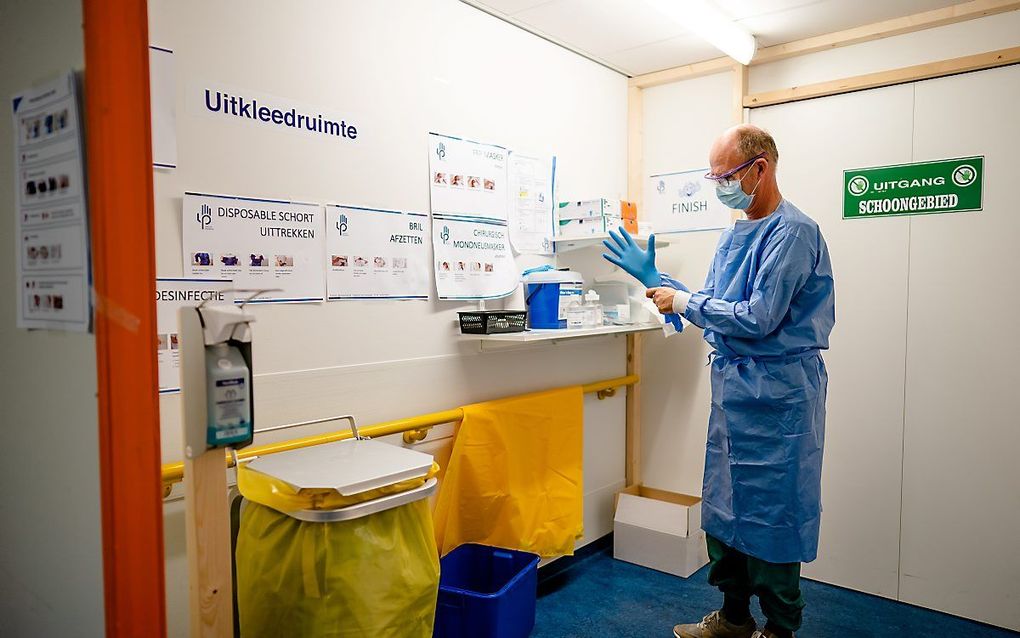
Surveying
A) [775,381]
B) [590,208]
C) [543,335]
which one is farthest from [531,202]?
[775,381]

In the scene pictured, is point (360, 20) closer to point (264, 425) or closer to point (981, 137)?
point (264, 425)

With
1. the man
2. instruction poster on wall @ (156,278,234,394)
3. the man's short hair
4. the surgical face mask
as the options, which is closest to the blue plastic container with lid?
the man

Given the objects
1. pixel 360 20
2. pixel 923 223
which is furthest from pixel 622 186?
pixel 360 20

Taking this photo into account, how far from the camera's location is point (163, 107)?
5.60 feet

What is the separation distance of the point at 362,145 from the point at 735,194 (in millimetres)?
1297

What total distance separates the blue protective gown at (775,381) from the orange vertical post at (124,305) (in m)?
1.79

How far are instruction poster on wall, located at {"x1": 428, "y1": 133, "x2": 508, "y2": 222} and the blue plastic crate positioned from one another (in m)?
1.25

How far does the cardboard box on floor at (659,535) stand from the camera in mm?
3045

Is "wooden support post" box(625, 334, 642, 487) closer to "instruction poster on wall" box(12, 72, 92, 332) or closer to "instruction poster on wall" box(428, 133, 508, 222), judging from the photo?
"instruction poster on wall" box(428, 133, 508, 222)

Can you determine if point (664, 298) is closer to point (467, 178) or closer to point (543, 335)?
point (543, 335)

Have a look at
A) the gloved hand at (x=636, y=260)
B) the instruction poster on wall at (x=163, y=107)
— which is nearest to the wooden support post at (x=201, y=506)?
the instruction poster on wall at (x=163, y=107)

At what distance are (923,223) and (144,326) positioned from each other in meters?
2.83

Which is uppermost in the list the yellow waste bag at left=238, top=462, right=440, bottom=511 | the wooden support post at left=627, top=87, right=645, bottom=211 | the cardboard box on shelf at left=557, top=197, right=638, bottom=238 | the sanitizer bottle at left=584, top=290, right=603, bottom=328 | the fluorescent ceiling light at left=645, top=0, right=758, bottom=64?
the fluorescent ceiling light at left=645, top=0, right=758, bottom=64

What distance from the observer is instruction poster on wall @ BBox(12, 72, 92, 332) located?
1.07 meters
